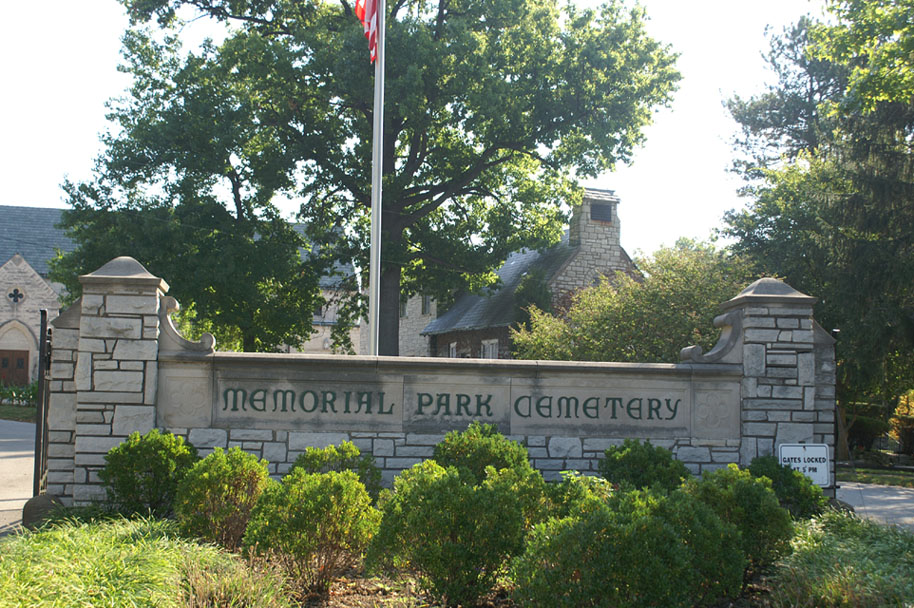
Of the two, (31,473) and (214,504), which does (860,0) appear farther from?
(31,473)

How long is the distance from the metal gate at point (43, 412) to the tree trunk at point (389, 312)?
14.3m

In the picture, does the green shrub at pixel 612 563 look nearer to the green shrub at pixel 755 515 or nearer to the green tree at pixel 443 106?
the green shrub at pixel 755 515

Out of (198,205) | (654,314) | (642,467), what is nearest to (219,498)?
(642,467)

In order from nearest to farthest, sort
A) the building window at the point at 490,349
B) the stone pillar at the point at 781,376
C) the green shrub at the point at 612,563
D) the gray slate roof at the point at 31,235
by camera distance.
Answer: the green shrub at the point at 612,563
the stone pillar at the point at 781,376
the building window at the point at 490,349
the gray slate roof at the point at 31,235

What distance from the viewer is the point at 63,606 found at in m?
4.03

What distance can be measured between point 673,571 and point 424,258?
66.4ft

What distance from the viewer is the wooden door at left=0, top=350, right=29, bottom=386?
3897 centimetres

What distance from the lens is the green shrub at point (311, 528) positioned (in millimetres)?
5242

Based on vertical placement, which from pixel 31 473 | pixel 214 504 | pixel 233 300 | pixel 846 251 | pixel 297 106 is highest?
pixel 297 106

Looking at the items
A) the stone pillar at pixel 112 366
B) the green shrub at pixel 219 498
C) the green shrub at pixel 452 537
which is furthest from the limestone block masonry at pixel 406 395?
the green shrub at pixel 452 537

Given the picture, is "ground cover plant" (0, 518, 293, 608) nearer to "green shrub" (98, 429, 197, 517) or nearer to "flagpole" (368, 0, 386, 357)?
"green shrub" (98, 429, 197, 517)

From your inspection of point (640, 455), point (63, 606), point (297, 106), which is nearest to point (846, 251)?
point (640, 455)

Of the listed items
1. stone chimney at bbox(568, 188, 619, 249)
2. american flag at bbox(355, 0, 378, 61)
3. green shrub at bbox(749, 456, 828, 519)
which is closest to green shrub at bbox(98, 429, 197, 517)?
green shrub at bbox(749, 456, 828, 519)

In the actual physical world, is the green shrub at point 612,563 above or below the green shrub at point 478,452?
below
